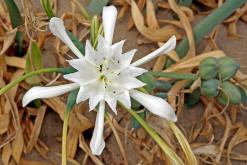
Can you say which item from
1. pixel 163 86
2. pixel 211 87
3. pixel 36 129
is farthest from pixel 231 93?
pixel 36 129

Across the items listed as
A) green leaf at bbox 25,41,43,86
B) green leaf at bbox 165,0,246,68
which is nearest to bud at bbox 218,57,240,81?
green leaf at bbox 165,0,246,68

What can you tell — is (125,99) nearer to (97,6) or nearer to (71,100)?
(71,100)

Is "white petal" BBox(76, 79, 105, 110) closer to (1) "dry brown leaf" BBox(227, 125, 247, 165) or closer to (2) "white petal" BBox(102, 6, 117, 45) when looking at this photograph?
(2) "white petal" BBox(102, 6, 117, 45)

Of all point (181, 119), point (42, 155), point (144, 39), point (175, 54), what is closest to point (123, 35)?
point (144, 39)

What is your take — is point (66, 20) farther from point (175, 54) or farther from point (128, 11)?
point (175, 54)

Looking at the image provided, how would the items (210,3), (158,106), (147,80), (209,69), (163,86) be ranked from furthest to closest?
1. (210,3)
2. (163,86)
3. (209,69)
4. (147,80)
5. (158,106)
